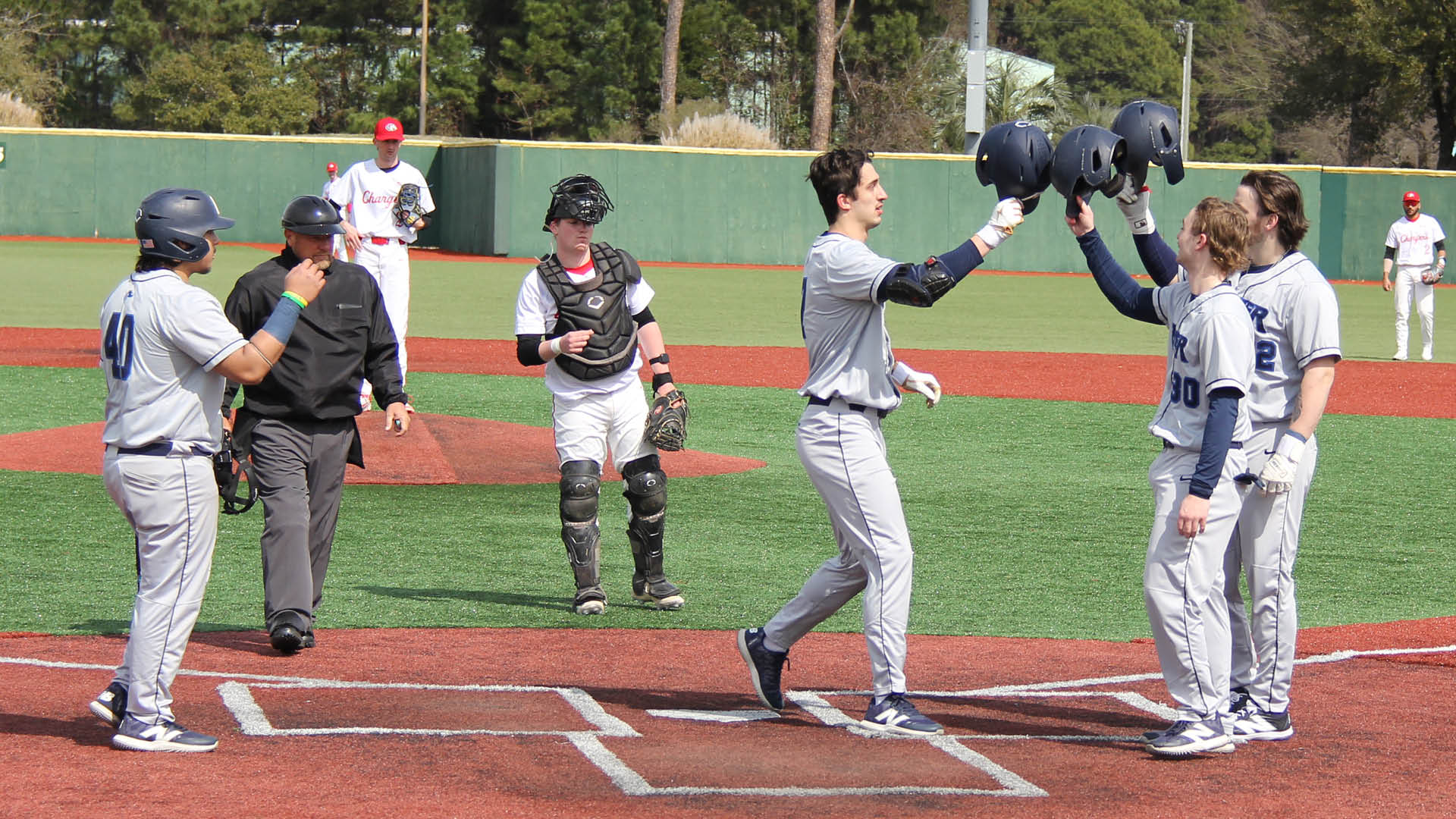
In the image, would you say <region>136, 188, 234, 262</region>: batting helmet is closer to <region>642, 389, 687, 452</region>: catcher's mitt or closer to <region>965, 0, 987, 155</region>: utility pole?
<region>642, 389, 687, 452</region>: catcher's mitt

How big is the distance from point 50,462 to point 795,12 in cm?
4649

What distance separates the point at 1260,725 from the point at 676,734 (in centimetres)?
198

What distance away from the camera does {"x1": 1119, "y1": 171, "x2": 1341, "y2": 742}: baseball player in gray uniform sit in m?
5.32

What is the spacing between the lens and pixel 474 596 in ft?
25.8

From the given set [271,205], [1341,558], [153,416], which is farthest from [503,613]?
[271,205]

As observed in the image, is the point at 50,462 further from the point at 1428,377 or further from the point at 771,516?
the point at 1428,377

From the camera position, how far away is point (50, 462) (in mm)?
10883

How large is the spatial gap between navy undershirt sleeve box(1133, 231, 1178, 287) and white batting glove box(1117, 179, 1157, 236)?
0.03 metres

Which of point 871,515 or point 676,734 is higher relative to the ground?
point 871,515

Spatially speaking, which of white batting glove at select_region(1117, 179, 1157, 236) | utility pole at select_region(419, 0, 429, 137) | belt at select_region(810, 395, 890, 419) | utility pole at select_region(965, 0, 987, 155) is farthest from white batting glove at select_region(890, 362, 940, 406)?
utility pole at select_region(419, 0, 429, 137)

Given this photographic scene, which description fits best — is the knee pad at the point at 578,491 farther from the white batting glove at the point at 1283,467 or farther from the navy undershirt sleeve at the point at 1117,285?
the white batting glove at the point at 1283,467

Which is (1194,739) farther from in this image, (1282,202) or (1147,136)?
(1147,136)

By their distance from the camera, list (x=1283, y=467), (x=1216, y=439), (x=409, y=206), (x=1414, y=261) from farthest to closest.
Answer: (x=1414, y=261), (x=409, y=206), (x=1283, y=467), (x=1216, y=439)

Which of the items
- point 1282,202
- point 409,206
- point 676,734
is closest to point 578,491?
point 676,734
